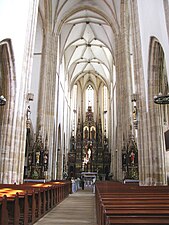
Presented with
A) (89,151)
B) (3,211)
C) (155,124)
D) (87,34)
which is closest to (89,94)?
(89,151)

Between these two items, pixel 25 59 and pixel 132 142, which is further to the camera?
pixel 132 142

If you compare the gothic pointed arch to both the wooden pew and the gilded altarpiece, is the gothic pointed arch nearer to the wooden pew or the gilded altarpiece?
the wooden pew

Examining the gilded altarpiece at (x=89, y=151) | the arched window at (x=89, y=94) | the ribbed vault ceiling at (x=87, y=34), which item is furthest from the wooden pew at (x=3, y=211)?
the arched window at (x=89, y=94)

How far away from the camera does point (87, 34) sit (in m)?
26.9

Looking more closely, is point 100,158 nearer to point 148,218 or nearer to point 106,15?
point 106,15

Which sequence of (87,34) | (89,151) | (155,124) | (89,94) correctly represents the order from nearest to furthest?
(155,124)
(87,34)
(89,151)
(89,94)

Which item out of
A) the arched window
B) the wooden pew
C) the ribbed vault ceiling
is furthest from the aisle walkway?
the arched window

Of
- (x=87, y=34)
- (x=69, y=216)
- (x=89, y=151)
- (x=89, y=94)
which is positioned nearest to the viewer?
(x=69, y=216)

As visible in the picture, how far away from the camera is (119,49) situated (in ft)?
64.0

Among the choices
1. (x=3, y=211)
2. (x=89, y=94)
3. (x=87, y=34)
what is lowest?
(x=3, y=211)

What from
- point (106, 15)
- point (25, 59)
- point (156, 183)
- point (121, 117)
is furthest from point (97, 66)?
point (156, 183)

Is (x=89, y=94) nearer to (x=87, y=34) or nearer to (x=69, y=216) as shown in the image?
(x=87, y=34)

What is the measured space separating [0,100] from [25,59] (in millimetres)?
4418

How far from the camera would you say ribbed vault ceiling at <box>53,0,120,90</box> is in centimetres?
2055
